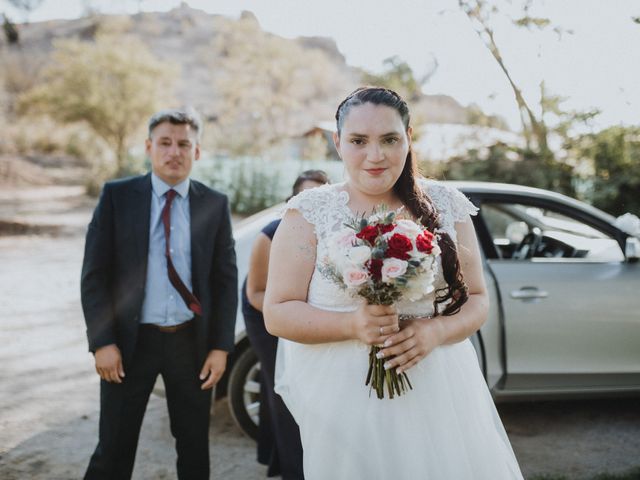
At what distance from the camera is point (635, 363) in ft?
12.8

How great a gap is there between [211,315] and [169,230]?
0.45 metres

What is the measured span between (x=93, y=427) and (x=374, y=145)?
3.32 metres

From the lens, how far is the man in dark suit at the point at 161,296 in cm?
257

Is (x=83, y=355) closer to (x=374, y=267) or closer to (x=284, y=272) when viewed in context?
(x=284, y=272)

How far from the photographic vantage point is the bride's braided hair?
186 cm

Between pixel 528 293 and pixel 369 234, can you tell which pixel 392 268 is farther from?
pixel 528 293

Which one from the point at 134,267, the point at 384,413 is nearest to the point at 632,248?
the point at 384,413

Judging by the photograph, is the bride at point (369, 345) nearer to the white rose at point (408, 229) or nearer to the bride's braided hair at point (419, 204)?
the bride's braided hair at point (419, 204)

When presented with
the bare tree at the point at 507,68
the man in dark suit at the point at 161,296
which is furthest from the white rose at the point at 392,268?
the bare tree at the point at 507,68

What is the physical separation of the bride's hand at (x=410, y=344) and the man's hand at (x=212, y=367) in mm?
1195

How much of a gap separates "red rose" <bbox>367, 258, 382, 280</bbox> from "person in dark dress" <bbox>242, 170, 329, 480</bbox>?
1572 mm

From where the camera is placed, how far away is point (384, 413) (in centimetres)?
184

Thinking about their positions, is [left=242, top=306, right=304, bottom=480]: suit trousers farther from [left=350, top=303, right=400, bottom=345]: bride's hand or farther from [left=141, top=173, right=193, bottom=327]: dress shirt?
[left=350, top=303, right=400, bottom=345]: bride's hand

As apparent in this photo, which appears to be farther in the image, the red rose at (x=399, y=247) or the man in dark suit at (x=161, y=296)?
the man in dark suit at (x=161, y=296)
